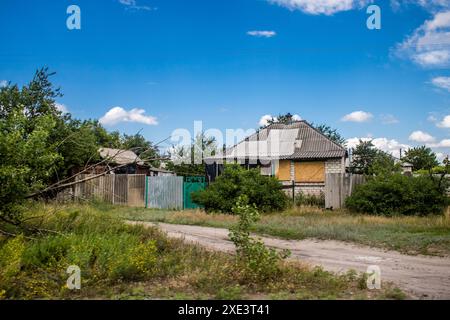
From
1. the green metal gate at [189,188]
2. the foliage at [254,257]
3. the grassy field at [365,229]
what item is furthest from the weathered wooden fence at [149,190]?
the foliage at [254,257]

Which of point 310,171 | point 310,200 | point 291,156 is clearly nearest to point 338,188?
point 310,200

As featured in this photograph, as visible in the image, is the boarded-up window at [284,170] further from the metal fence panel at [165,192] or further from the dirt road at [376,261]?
the dirt road at [376,261]

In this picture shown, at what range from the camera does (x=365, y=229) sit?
12289 millimetres

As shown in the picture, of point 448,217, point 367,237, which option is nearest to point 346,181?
point 448,217

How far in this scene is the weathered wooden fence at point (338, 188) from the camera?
62.6ft

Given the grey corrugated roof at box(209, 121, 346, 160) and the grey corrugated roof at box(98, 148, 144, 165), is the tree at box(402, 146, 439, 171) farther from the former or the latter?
the grey corrugated roof at box(98, 148, 144, 165)

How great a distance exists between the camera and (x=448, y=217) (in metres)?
13.9

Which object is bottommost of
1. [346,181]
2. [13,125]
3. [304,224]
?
[304,224]

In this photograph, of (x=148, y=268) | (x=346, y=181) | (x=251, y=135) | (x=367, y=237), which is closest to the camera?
(x=148, y=268)

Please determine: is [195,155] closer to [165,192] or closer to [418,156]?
[165,192]

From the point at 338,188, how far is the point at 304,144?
26.4 ft
